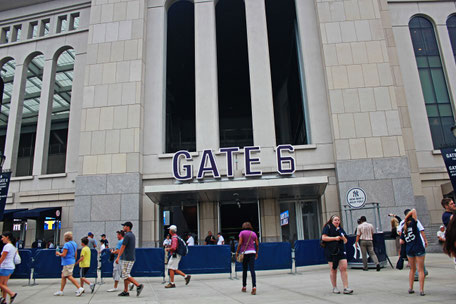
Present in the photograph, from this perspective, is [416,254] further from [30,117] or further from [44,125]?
[30,117]

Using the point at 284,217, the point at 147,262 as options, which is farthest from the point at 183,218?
Result: the point at 147,262

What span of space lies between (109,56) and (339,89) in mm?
13769

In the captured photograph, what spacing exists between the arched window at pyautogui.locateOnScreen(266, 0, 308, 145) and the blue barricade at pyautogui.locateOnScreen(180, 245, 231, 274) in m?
14.5

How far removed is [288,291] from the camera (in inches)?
367

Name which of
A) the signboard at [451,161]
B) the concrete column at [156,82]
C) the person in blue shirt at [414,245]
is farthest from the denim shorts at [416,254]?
the concrete column at [156,82]

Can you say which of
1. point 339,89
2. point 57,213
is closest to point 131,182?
point 57,213

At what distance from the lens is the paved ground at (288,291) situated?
7797 millimetres

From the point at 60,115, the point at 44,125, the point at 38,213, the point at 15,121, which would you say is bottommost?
the point at 38,213

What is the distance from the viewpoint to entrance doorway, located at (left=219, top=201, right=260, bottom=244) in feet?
68.6

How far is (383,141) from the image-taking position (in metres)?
19.2

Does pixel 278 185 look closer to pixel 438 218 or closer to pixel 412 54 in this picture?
pixel 438 218

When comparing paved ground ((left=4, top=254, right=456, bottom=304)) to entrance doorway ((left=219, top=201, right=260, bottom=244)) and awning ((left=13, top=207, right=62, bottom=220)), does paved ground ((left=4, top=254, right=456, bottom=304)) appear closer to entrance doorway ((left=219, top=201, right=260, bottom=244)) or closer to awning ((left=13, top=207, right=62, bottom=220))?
entrance doorway ((left=219, top=201, right=260, bottom=244))

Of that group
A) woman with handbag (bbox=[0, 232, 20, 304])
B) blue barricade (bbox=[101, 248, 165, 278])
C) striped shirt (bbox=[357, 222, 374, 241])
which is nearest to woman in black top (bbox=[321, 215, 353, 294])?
striped shirt (bbox=[357, 222, 374, 241])

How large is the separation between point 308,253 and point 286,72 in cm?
2356
